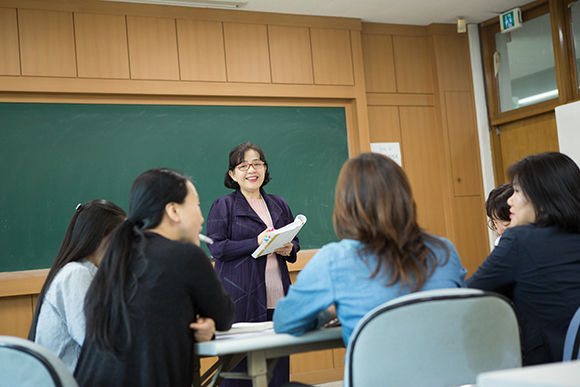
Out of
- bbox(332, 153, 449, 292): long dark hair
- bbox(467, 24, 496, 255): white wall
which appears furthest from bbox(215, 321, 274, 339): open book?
bbox(467, 24, 496, 255): white wall

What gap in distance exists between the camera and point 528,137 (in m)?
4.59

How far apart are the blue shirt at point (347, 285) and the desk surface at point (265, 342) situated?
0.10 metres

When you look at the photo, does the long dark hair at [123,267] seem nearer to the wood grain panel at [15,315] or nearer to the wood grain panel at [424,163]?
the wood grain panel at [15,315]

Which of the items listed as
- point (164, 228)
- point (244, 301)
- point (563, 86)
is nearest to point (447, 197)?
point (563, 86)

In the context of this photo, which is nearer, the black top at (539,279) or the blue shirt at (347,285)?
the blue shirt at (347,285)

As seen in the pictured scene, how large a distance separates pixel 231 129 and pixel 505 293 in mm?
2790

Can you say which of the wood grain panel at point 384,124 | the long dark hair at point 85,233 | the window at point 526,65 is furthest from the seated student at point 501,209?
the window at point 526,65

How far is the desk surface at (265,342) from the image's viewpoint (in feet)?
4.47

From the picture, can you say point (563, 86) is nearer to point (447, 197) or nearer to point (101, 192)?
point (447, 197)

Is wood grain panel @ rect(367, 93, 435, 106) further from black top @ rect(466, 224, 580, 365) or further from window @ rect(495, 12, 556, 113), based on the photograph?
black top @ rect(466, 224, 580, 365)

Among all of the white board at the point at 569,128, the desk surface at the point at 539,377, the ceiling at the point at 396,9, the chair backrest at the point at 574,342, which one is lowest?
the chair backrest at the point at 574,342

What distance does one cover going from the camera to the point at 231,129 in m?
4.07

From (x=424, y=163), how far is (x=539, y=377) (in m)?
4.22

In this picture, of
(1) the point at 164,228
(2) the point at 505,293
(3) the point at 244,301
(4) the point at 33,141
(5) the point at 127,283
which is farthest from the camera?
(4) the point at 33,141
